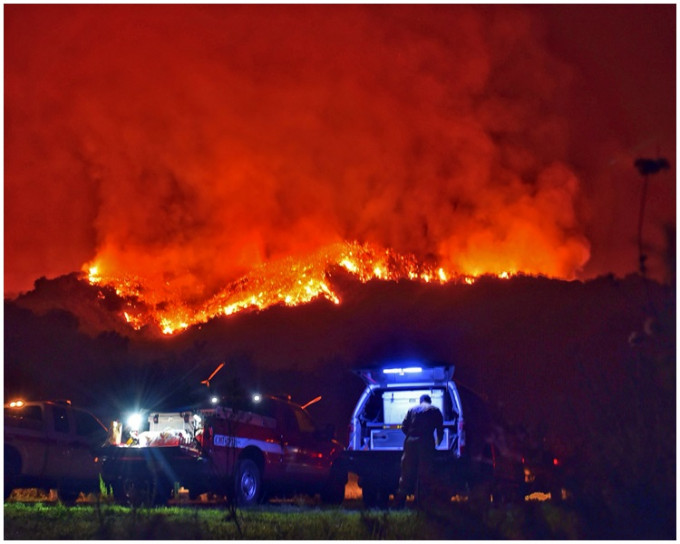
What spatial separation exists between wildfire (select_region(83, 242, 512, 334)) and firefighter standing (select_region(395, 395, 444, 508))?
15486 mm

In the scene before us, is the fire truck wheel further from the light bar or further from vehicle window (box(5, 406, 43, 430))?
vehicle window (box(5, 406, 43, 430))

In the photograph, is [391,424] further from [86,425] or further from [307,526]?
[86,425]

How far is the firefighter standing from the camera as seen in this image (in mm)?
11603

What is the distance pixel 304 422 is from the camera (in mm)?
14711

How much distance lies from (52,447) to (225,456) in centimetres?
356

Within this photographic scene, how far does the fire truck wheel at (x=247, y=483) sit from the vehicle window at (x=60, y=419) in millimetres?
3617

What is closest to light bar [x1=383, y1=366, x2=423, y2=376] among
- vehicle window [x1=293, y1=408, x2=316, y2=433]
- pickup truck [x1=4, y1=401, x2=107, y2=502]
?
vehicle window [x1=293, y1=408, x2=316, y2=433]

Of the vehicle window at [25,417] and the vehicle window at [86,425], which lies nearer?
the vehicle window at [25,417]

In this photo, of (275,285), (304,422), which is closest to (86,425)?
(304,422)

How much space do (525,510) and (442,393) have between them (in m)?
3.46

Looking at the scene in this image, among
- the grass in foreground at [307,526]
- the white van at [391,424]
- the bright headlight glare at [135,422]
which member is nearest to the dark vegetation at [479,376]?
the grass in foreground at [307,526]

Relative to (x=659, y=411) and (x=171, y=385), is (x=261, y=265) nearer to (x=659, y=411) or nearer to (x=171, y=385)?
(x=171, y=385)

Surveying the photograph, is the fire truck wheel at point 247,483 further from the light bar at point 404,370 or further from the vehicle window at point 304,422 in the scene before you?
the light bar at point 404,370

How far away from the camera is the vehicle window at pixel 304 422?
A: 14.5 m
